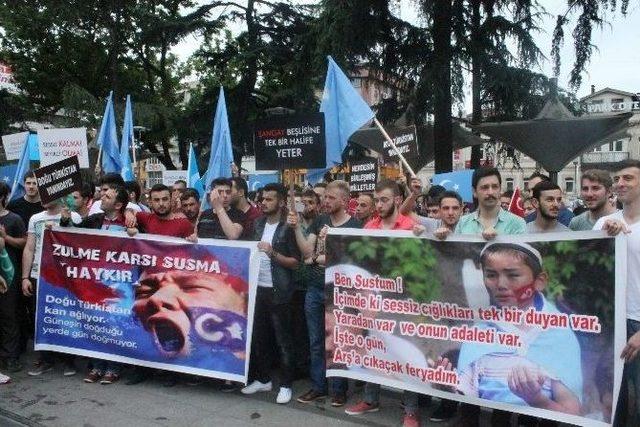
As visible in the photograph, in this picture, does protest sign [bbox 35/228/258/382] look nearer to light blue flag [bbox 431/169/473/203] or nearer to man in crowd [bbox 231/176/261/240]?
man in crowd [bbox 231/176/261/240]

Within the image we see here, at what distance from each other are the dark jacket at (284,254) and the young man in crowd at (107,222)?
1513 mm

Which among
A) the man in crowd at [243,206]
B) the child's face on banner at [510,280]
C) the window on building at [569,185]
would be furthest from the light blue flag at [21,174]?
the window on building at [569,185]

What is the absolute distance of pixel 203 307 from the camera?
5348mm

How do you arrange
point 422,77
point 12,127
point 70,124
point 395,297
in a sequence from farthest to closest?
point 12,127 < point 70,124 < point 422,77 < point 395,297

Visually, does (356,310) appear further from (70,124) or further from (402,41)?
(70,124)

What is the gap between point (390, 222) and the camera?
484cm

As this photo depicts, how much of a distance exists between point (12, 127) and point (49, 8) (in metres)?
5.01

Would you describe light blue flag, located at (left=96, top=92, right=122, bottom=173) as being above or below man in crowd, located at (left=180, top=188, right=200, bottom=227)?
above

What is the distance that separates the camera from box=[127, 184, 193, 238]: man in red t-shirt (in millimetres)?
5793

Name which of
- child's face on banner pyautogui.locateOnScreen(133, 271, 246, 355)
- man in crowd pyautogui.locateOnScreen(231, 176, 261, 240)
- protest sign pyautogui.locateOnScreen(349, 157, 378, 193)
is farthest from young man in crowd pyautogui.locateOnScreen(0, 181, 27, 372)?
protest sign pyautogui.locateOnScreen(349, 157, 378, 193)

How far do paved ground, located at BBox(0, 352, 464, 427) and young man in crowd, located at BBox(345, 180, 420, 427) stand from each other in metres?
0.10

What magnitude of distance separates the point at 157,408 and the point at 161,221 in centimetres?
174

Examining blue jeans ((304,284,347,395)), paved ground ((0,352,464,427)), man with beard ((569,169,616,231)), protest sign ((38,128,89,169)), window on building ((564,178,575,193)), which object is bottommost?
paved ground ((0,352,464,427))

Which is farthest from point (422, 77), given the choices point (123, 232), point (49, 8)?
point (49, 8)
